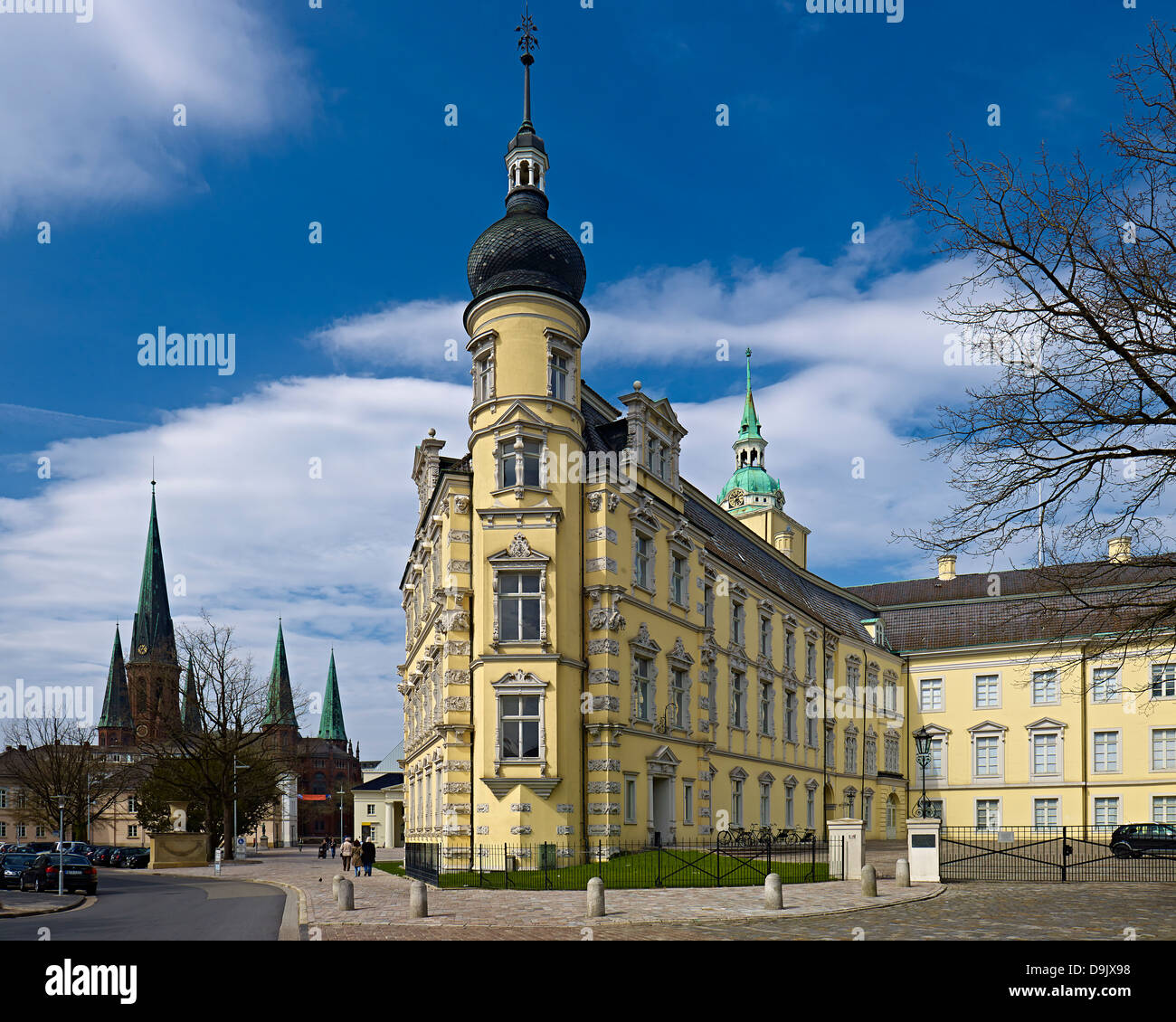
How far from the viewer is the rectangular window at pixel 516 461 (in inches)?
1292

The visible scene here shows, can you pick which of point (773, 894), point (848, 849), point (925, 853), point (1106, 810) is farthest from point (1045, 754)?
point (773, 894)

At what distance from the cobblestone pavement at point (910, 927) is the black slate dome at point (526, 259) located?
68.2 feet

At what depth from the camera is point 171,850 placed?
55.2m

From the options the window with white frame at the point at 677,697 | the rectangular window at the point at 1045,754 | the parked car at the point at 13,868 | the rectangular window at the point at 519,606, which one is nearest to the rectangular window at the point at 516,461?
the rectangular window at the point at 519,606

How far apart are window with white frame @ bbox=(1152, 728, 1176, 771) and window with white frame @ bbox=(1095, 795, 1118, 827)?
2745mm

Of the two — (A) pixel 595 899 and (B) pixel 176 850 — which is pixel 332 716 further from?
(A) pixel 595 899

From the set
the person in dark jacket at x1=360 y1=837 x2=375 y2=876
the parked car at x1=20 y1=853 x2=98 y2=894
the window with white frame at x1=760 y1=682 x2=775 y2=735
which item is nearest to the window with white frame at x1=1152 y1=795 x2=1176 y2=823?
the window with white frame at x1=760 y1=682 x2=775 y2=735

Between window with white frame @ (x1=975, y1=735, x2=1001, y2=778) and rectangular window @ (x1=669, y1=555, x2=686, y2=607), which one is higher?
rectangular window @ (x1=669, y1=555, x2=686, y2=607)

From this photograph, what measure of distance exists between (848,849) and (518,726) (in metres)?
9.78

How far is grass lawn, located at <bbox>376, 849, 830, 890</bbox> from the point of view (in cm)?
2689

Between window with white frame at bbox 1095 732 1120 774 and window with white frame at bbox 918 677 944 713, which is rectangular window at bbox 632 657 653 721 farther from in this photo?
window with white frame at bbox 1095 732 1120 774

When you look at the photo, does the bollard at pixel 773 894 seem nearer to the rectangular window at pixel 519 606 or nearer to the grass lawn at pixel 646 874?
the grass lawn at pixel 646 874
